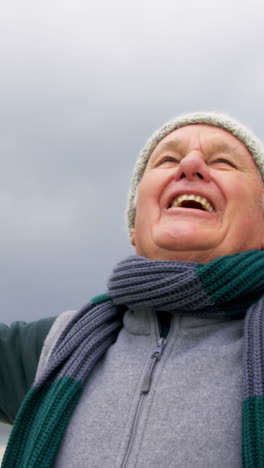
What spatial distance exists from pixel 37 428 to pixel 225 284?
28.1 inches

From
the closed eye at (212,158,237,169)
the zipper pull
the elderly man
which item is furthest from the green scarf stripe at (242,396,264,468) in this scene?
the closed eye at (212,158,237,169)

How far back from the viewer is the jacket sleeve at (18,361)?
1909 millimetres

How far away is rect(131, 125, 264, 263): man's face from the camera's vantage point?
1.65 m

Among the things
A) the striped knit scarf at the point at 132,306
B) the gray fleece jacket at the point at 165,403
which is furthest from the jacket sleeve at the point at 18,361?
the gray fleece jacket at the point at 165,403

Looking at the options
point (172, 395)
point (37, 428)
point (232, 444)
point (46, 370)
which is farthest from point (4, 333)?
point (232, 444)

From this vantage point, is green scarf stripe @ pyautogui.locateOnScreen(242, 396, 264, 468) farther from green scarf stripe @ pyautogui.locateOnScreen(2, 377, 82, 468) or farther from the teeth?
the teeth

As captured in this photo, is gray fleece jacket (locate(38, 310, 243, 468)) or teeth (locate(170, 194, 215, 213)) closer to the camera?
gray fleece jacket (locate(38, 310, 243, 468))

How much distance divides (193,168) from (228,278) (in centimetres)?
47

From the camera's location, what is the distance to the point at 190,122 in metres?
1.99

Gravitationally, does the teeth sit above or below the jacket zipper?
above

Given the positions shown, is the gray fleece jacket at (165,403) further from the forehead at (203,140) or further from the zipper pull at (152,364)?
the forehead at (203,140)

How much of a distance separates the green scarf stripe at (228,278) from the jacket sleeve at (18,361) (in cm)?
78

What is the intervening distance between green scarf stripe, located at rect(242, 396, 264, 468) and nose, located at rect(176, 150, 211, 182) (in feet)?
2.68

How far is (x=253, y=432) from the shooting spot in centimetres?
117
